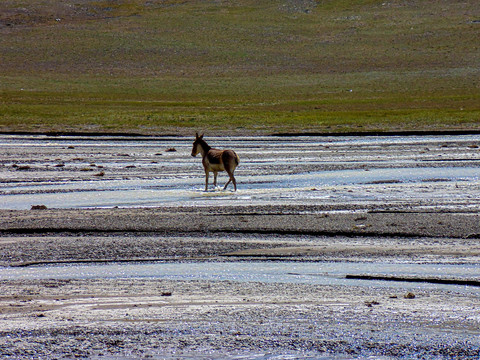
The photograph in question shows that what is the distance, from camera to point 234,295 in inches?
328

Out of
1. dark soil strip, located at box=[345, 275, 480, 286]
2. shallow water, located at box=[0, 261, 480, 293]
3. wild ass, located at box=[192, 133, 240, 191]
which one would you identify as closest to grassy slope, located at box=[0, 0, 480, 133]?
wild ass, located at box=[192, 133, 240, 191]

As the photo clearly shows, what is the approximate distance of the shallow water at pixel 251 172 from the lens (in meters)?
15.4

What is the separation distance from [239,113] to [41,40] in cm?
5686

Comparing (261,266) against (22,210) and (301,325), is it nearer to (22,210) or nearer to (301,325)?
(301,325)

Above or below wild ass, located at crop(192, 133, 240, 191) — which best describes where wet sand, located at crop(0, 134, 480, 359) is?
below

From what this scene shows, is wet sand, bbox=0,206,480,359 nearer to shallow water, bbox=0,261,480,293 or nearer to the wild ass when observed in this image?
shallow water, bbox=0,261,480,293

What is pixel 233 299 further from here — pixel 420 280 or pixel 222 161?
pixel 222 161

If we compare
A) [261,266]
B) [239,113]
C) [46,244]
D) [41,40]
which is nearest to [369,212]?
[261,266]

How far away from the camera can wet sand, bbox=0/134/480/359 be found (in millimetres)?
6781

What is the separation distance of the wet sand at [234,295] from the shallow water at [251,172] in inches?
80.9

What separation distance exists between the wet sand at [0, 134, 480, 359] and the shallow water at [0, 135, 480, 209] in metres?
2.05

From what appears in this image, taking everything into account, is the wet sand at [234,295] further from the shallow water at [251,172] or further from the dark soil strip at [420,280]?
the shallow water at [251,172]

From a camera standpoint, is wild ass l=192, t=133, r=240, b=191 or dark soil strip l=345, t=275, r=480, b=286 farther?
wild ass l=192, t=133, r=240, b=191

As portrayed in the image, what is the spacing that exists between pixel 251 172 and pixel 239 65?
213ft
